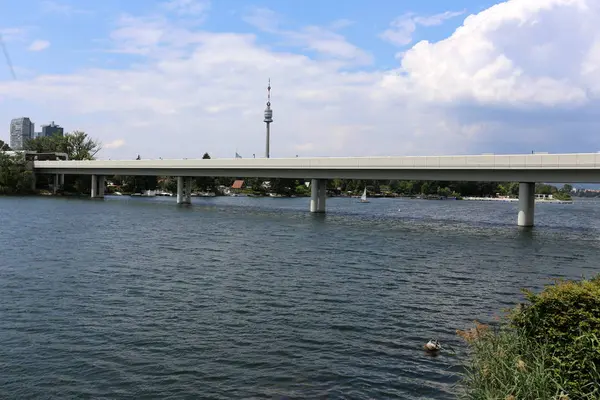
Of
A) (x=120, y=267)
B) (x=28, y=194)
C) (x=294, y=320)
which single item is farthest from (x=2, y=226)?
(x=28, y=194)

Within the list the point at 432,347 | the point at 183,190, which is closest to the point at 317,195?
the point at 183,190

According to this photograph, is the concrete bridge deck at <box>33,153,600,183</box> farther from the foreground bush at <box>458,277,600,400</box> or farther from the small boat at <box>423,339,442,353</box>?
the foreground bush at <box>458,277,600,400</box>

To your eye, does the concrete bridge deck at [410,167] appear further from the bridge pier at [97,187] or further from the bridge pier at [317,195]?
the bridge pier at [97,187]

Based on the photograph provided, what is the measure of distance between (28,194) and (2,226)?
90877mm

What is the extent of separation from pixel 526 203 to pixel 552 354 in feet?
207

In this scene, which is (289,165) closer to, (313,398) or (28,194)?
(313,398)

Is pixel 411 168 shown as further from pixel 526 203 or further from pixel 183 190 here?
pixel 183 190

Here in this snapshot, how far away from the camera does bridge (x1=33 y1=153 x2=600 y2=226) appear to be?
5894cm

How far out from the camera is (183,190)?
119 metres

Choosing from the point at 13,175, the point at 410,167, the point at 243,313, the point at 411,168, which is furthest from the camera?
the point at 13,175

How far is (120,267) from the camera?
98.4 feet

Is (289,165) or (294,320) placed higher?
(289,165)

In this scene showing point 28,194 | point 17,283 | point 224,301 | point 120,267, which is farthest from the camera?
point 28,194

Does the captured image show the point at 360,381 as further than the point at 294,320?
No
